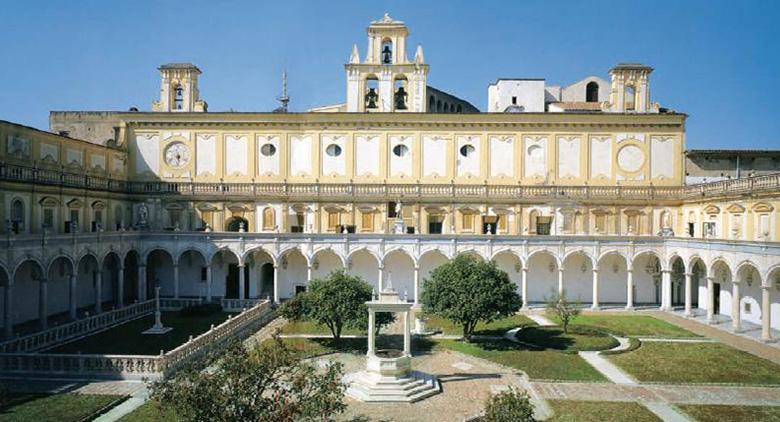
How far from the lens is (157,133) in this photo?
47.0 meters

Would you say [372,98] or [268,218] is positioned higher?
[372,98]

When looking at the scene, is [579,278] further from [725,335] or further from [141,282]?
[141,282]

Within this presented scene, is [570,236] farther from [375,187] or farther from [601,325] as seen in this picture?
[375,187]

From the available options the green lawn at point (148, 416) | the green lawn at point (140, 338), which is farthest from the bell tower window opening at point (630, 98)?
the green lawn at point (148, 416)

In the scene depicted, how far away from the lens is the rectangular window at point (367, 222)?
1779 inches

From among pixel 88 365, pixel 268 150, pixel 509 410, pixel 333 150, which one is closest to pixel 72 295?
pixel 88 365

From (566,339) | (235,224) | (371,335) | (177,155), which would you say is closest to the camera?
(371,335)

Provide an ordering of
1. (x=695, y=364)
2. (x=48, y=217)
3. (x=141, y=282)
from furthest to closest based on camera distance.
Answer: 1. (x=141, y=282)
2. (x=48, y=217)
3. (x=695, y=364)

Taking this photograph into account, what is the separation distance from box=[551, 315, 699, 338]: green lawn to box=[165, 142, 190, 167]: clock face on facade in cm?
3100

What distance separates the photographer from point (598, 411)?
20.2 meters

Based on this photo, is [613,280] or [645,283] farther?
[645,283]

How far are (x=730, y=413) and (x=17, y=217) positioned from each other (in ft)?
119

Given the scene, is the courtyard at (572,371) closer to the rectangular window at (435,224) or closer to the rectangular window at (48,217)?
the rectangular window at (435,224)

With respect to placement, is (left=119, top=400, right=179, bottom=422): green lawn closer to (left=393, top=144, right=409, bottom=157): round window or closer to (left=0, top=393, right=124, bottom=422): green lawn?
(left=0, top=393, right=124, bottom=422): green lawn
